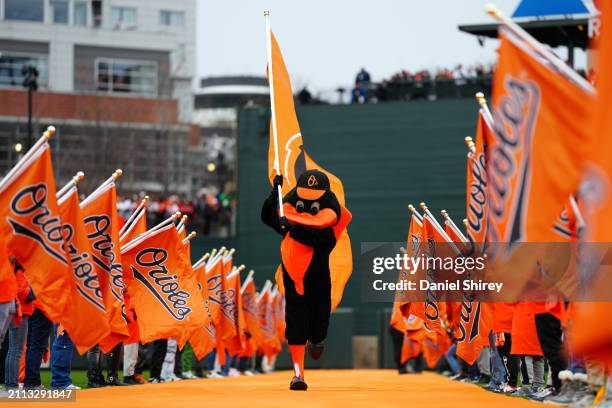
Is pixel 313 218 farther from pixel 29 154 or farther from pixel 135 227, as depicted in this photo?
pixel 135 227

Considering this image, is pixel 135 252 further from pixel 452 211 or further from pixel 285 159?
pixel 452 211

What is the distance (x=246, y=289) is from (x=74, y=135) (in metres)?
33.5

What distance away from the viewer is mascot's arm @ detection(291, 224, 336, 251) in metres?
14.9

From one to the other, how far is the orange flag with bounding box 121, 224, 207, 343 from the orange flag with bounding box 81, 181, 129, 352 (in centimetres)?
139

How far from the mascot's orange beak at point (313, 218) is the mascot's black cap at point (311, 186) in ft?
0.59

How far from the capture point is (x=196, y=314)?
17.5 meters

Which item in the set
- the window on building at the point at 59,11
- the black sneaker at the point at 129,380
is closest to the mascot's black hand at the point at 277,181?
the black sneaker at the point at 129,380

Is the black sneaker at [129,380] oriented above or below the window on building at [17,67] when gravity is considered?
below

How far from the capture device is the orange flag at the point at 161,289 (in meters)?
17.1

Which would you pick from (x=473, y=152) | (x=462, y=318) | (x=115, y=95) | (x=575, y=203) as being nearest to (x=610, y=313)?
(x=575, y=203)

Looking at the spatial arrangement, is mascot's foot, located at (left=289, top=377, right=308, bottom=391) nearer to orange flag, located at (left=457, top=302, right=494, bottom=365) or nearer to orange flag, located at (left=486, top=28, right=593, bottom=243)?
orange flag, located at (left=457, top=302, right=494, bottom=365)

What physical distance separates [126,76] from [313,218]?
5440 cm

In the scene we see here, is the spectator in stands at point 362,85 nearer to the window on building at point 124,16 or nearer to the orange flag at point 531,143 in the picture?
the orange flag at point 531,143

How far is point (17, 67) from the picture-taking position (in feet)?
216
